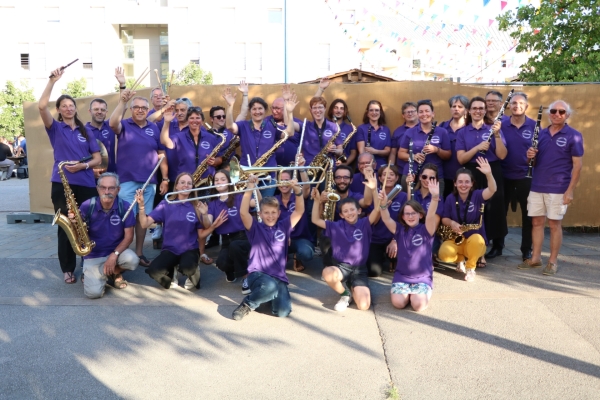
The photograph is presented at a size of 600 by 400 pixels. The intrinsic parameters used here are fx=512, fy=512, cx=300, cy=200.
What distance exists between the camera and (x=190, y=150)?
19.8 feet

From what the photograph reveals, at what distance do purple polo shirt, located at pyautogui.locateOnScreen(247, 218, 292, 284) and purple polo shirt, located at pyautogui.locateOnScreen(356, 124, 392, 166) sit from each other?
2226mm

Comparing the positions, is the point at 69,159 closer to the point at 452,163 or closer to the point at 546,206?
the point at 452,163

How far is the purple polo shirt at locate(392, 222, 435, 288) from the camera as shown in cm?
463

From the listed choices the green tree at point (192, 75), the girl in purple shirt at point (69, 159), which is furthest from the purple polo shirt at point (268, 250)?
the green tree at point (192, 75)

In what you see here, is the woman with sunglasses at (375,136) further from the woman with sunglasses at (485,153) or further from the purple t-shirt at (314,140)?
the woman with sunglasses at (485,153)

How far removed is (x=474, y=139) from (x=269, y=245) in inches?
107

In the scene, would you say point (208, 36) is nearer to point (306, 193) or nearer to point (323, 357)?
point (306, 193)

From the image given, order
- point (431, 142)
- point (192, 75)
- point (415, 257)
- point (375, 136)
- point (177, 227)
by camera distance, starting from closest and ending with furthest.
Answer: point (415, 257)
point (177, 227)
point (431, 142)
point (375, 136)
point (192, 75)

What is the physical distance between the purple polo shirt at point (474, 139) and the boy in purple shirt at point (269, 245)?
222 centimetres

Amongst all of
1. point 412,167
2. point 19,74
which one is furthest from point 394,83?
point 19,74

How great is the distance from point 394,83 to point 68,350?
17.5 ft

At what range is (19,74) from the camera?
36719 mm

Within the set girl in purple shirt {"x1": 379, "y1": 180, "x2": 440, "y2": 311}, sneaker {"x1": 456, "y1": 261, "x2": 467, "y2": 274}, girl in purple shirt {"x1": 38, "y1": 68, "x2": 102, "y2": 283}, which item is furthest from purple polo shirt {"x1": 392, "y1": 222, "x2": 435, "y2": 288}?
girl in purple shirt {"x1": 38, "y1": 68, "x2": 102, "y2": 283}

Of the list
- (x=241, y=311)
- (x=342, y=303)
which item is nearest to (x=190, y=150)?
(x=241, y=311)
